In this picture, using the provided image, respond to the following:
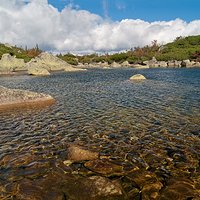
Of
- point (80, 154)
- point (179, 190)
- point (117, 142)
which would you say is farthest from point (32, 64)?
point (179, 190)

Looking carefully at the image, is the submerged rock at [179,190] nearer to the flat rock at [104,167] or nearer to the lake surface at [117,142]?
the lake surface at [117,142]

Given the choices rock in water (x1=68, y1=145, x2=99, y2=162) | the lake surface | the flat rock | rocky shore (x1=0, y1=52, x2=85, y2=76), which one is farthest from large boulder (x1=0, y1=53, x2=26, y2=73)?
the flat rock

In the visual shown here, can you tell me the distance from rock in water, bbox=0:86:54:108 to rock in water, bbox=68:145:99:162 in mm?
15315

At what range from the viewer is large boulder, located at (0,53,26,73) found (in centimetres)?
9938

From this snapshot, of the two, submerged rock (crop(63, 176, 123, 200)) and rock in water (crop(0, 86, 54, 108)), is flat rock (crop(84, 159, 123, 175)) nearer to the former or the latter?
submerged rock (crop(63, 176, 123, 200))

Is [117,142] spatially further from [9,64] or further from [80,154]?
[9,64]

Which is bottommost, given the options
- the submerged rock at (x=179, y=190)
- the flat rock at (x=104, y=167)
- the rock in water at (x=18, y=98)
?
the submerged rock at (x=179, y=190)

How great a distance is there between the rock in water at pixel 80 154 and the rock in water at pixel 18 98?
15315 millimetres

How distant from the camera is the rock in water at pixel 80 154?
39.3 feet

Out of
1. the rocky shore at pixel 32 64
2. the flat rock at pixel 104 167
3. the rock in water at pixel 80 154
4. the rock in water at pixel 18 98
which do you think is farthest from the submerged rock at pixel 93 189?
the rocky shore at pixel 32 64

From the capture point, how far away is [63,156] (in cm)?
1234

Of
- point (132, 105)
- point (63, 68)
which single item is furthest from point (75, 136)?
point (63, 68)

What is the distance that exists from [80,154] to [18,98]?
16.9m

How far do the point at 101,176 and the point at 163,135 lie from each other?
20.6 feet
